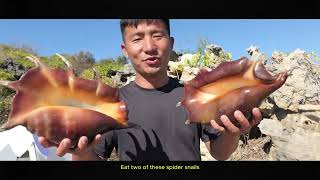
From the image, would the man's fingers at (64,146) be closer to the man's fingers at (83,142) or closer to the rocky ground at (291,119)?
the man's fingers at (83,142)

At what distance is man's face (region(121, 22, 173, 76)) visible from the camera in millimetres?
1919

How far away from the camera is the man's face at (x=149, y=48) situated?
192 centimetres

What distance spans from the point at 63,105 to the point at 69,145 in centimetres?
24

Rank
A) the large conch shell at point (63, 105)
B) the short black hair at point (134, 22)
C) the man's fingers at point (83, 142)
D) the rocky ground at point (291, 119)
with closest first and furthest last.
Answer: the man's fingers at point (83, 142) < the large conch shell at point (63, 105) < the short black hair at point (134, 22) < the rocky ground at point (291, 119)

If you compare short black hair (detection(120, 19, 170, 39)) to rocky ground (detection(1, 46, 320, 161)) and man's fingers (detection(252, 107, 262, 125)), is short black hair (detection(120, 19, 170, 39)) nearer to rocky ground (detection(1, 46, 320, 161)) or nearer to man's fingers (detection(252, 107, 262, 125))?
rocky ground (detection(1, 46, 320, 161))

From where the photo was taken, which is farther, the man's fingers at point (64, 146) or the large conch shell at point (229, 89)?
the large conch shell at point (229, 89)

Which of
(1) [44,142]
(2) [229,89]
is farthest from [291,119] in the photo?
(1) [44,142]

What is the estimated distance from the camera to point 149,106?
1.92m

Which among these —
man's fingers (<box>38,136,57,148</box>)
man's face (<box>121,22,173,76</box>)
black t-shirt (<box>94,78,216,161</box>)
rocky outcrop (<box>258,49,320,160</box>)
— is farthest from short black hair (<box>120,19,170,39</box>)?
rocky outcrop (<box>258,49,320,160</box>)

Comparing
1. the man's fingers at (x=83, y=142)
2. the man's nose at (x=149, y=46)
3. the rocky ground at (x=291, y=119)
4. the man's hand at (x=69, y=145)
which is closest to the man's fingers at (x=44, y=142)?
the man's hand at (x=69, y=145)

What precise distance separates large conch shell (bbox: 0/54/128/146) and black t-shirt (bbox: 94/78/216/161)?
2.4 inches

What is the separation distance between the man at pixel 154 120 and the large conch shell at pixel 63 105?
0.07 metres
